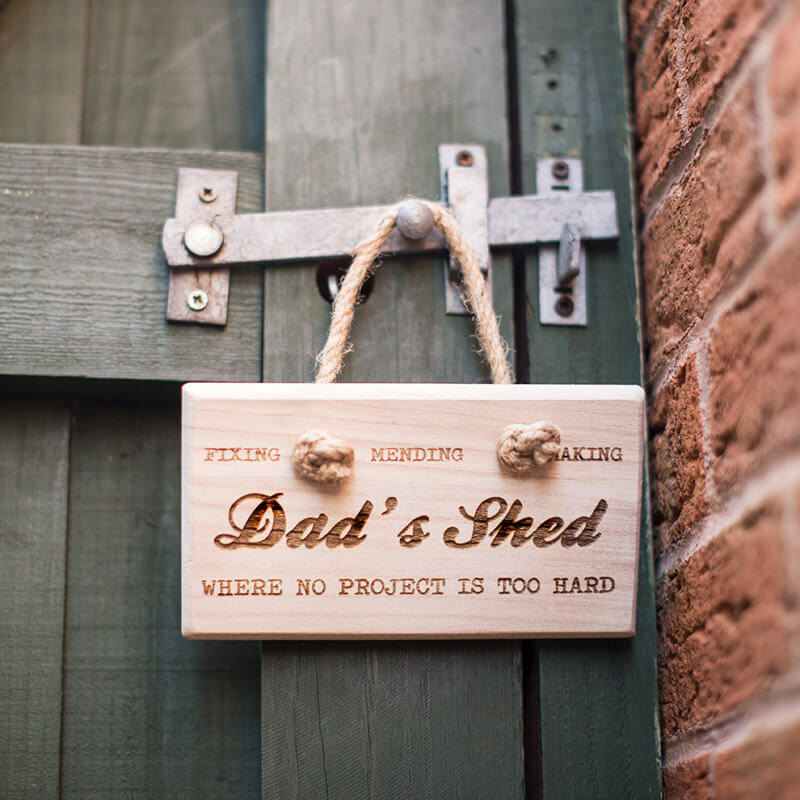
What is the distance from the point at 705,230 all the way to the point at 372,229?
1.05 ft

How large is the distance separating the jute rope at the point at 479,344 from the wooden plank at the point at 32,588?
296 mm

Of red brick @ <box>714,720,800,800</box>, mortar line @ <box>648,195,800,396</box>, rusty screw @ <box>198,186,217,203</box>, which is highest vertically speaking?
rusty screw @ <box>198,186,217,203</box>

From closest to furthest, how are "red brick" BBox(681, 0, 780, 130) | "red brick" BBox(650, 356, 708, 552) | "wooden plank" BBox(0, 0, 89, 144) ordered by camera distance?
"red brick" BBox(681, 0, 780, 130) < "red brick" BBox(650, 356, 708, 552) < "wooden plank" BBox(0, 0, 89, 144)

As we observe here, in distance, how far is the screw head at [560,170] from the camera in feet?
2.97

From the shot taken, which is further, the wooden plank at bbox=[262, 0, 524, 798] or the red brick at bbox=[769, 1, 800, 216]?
the wooden plank at bbox=[262, 0, 524, 798]

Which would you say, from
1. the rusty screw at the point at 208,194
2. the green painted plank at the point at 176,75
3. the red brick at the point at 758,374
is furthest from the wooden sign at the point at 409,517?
the green painted plank at the point at 176,75

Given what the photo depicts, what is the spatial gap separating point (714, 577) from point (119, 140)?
77cm

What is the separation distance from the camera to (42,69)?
3.18 ft

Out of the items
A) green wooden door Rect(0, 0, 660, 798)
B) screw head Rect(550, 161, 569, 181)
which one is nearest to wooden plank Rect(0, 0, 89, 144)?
green wooden door Rect(0, 0, 660, 798)

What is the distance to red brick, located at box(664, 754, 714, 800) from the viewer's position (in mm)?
679

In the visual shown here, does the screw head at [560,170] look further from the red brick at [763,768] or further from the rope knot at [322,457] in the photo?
the red brick at [763,768]

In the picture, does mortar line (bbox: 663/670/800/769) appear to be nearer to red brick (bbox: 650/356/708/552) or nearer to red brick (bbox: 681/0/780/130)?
red brick (bbox: 650/356/708/552)

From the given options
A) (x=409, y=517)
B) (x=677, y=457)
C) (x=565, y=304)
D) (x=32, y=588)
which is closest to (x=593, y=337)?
(x=565, y=304)

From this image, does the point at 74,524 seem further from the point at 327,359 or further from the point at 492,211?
the point at 492,211
